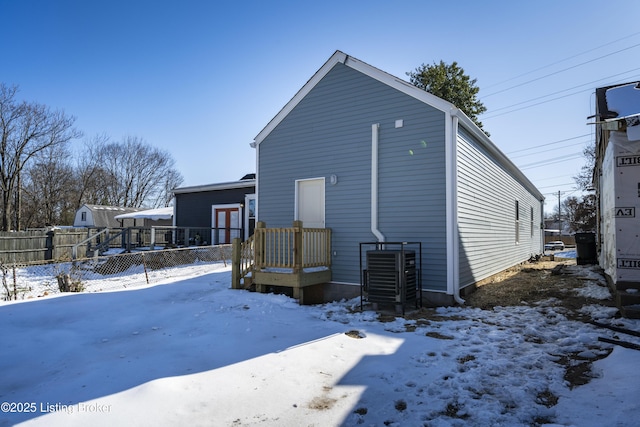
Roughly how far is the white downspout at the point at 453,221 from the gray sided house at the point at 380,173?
0.02 meters

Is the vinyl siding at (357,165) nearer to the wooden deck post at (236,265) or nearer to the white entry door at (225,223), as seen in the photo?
the wooden deck post at (236,265)

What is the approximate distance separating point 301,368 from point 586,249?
1296 cm

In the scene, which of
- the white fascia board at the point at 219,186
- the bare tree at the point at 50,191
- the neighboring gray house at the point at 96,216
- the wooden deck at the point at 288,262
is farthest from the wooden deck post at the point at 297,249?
the bare tree at the point at 50,191

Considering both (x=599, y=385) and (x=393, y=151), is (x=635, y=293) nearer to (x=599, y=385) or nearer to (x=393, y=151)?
(x=599, y=385)

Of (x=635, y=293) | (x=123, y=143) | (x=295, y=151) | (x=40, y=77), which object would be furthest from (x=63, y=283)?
(x=123, y=143)

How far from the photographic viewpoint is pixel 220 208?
16.9 metres

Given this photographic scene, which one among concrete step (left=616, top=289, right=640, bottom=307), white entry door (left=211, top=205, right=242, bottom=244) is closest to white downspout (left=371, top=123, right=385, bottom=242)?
concrete step (left=616, top=289, right=640, bottom=307)

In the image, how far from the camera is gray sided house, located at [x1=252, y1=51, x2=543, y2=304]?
283 inches

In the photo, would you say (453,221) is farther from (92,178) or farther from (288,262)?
(92,178)

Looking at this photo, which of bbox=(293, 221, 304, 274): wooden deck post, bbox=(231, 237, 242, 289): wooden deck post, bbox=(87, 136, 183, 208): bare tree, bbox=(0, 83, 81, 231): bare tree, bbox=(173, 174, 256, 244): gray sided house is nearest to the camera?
bbox=(293, 221, 304, 274): wooden deck post

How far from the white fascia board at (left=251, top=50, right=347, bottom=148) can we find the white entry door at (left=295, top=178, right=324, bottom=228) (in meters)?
1.74

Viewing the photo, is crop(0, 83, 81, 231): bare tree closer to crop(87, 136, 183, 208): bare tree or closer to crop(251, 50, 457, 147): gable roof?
crop(87, 136, 183, 208): bare tree

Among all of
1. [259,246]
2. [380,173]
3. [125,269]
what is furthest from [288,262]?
[125,269]

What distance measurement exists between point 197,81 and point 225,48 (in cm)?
218
